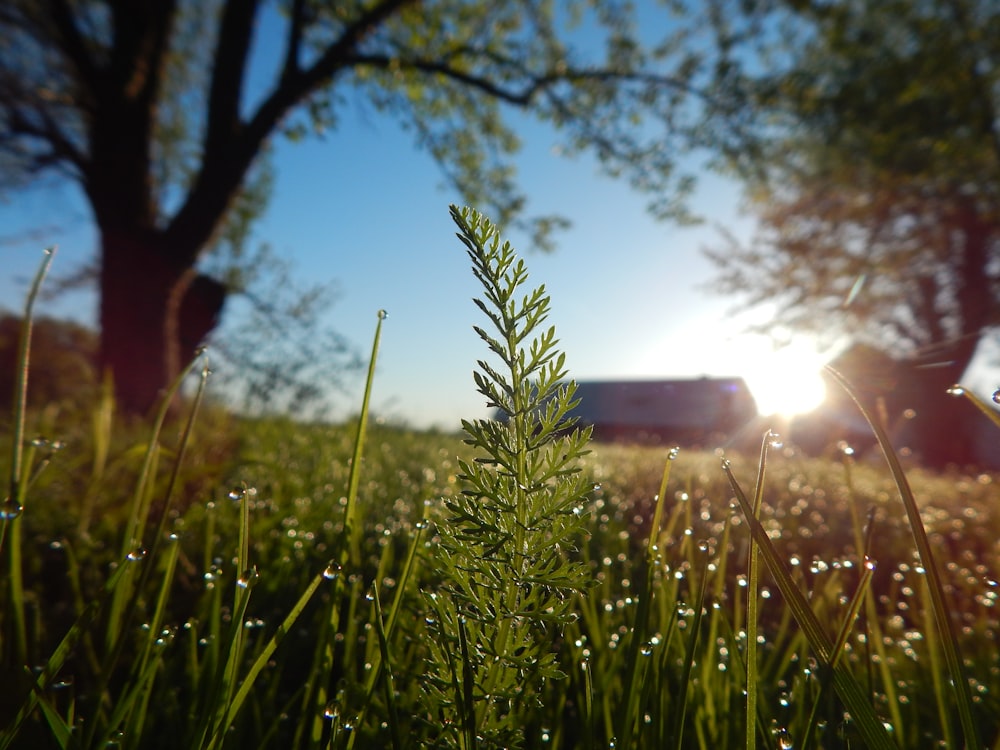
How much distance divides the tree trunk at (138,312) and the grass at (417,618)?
2695mm

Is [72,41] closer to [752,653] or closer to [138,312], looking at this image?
[138,312]

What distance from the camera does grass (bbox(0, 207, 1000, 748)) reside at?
2.10 feet

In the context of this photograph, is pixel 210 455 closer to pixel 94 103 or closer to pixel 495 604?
pixel 495 604

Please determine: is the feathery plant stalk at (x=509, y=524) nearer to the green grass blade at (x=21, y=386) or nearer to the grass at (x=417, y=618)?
the grass at (x=417, y=618)

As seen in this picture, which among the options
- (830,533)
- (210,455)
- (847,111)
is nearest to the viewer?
(830,533)

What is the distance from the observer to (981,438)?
20.5 meters

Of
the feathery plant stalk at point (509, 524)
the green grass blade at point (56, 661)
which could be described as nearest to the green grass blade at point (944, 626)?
the feathery plant stalk at point (509, 524)

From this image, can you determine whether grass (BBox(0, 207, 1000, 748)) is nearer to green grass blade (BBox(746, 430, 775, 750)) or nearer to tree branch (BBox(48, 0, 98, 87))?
green grass blade (BBox(746, 430, 775, 750))

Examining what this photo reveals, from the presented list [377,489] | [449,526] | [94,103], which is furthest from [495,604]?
[94,103]

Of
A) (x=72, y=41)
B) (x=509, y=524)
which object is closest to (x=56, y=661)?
(x=509, y=524)

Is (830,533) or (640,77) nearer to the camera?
(830,533)

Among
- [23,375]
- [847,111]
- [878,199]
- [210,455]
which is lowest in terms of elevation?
[210,455]

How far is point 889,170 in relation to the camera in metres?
12.1

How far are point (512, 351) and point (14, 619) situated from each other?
889 mm
